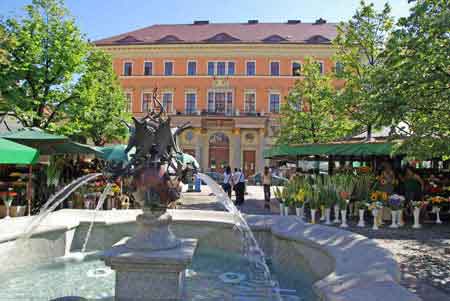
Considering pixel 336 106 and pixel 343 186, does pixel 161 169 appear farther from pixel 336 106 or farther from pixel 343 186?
pixel 336 106

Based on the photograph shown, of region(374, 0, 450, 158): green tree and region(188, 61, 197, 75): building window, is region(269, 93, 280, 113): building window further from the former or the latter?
region(374, 0, 450, 158): green tree

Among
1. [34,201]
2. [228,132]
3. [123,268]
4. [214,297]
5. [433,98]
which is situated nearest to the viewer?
[123,268]

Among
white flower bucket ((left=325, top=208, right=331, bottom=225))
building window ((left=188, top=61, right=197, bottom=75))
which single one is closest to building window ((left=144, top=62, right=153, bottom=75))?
building window ((left=188, top=61, right=197, bottom=75))

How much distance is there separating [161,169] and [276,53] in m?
41.8

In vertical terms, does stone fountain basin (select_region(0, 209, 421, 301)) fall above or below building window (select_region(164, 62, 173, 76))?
below

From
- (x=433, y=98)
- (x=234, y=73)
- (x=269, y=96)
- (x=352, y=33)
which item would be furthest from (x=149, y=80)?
(x=433, y=98)

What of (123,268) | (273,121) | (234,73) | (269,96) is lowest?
(123,268)

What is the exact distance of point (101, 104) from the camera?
24.1 meters

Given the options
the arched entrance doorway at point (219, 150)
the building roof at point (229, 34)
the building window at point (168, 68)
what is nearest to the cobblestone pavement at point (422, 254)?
the arched entrance doorway at point (219, 150)

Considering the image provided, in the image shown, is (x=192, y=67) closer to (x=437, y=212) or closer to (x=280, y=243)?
(x=437, y=212)

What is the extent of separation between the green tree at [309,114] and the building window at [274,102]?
63.1ft

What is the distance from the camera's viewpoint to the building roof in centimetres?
4400

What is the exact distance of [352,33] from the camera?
17422mm

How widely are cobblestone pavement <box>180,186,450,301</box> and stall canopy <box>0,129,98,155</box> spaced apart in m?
8.88
